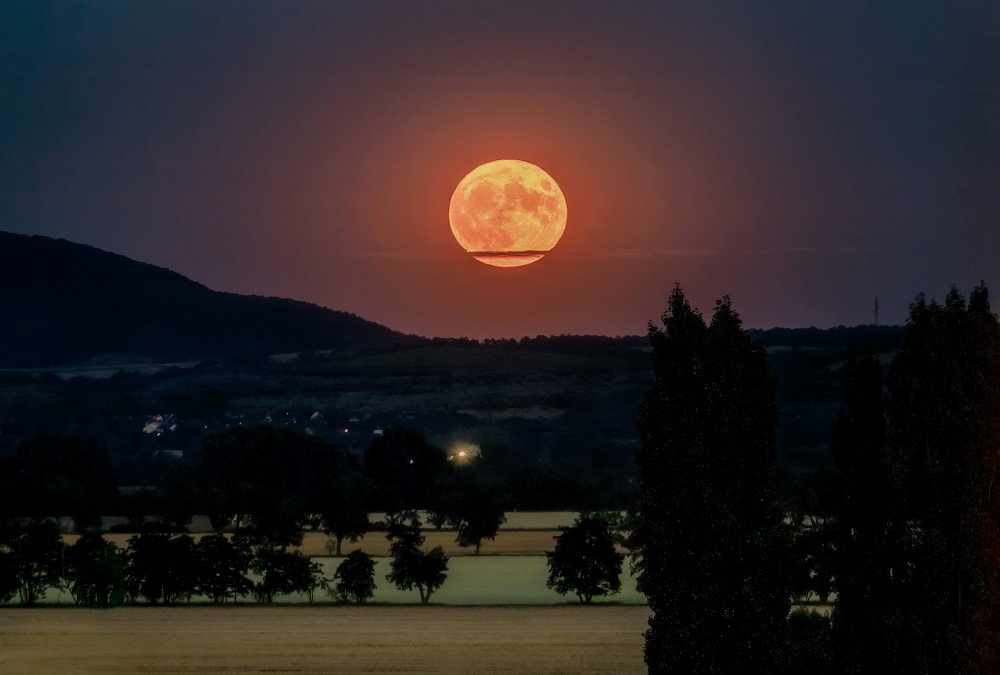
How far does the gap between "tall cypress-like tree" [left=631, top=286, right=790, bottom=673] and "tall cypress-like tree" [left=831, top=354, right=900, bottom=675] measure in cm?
337

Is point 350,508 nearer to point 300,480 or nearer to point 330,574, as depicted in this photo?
point 330,574

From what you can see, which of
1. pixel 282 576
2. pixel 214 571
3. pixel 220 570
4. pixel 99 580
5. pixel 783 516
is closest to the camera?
pixel 783 516

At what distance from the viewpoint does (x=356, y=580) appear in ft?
246

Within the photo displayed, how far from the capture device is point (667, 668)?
39.8 m

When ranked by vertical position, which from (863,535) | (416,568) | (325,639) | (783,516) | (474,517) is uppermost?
(783,516)

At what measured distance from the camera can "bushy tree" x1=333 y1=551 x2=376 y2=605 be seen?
246 feet

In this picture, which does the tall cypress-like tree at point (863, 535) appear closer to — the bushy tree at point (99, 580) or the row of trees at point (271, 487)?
the bushy tree at point (99, 580)

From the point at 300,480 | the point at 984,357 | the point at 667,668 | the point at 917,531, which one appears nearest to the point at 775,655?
the point at 667,668

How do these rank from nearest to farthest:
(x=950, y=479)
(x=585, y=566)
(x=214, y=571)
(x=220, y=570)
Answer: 1. (x=950, y=479)
2. (x=214, y=571)
3. (x=220, y=570)
4. (x=585, y=566)

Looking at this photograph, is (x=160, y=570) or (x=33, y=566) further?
(x=33, y=566)

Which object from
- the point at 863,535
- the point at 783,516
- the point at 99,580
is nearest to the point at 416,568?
the point at 99,580

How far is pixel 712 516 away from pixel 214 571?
139 ft

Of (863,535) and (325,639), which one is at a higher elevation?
(863,535)

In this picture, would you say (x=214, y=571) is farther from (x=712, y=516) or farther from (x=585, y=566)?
(x=712, y=516)
